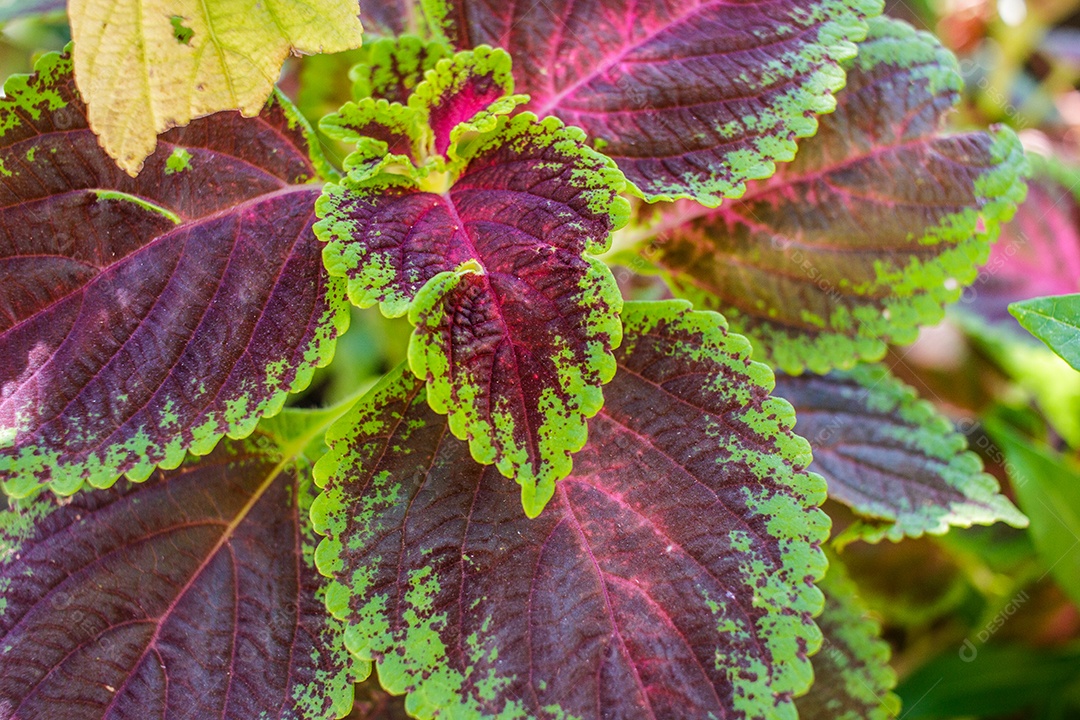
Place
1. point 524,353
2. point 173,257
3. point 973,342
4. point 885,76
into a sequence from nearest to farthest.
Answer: point 524,353, point 173,257, point 885,76, point 973,342

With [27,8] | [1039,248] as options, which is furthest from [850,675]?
[27,8]

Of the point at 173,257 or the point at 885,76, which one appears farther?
the point at 885,76

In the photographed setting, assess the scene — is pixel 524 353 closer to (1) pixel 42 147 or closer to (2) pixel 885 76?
(1) pixel 42 147

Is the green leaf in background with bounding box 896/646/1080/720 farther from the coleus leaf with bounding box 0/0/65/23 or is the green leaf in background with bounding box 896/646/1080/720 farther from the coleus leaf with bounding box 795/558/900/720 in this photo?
the coleus leaf with bounding box 0/0/65/23

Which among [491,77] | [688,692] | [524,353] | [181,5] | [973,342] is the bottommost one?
[973,342]

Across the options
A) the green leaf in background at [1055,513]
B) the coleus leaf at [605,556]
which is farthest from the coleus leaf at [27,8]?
the green leaf in background at [1055,513]

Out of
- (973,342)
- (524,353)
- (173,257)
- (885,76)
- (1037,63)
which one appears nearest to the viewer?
(524,353)

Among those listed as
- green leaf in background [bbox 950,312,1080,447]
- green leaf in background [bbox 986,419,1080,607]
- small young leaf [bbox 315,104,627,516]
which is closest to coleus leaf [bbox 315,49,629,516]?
small young leaf [bbox 315,104,627,516]

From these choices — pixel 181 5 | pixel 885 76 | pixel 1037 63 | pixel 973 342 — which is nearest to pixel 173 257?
pixel 181 5
